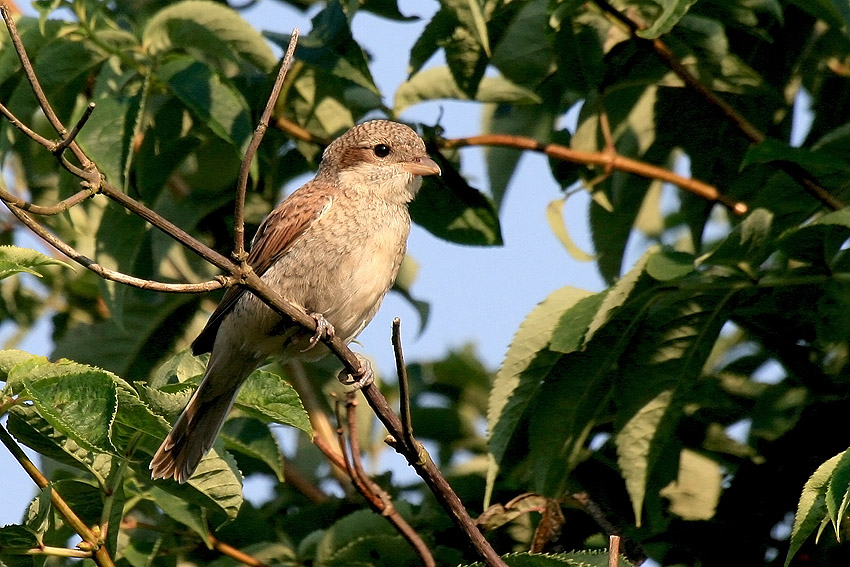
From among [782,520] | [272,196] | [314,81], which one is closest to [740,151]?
[782,520]

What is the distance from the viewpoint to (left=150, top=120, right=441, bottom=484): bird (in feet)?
14.7

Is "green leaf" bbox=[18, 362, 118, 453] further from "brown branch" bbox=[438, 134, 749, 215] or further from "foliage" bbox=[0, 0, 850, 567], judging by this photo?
"brown branch" bbox=[438, 134, 749, 215]

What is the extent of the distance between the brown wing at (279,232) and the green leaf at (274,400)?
1.35 meters

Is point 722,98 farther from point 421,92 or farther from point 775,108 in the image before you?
point 421,92

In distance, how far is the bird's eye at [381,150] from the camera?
494cm

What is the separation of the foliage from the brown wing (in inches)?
11.5

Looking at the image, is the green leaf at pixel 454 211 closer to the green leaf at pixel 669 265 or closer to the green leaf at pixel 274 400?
the green leaf at pixel 669 265

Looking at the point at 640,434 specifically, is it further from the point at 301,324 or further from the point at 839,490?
the point at 301,324

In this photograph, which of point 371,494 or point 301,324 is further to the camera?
point 371,494

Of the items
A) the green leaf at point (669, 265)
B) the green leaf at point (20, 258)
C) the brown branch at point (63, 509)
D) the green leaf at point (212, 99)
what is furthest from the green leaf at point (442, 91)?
the brown branch at point (63, 509)

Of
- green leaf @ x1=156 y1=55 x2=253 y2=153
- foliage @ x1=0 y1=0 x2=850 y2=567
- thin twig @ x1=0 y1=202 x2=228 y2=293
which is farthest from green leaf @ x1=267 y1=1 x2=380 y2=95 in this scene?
thin twig @ x1=0 y1=202 x2=228 y2=293

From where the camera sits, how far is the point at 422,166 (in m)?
4.71

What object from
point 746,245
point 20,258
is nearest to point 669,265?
point 746,245

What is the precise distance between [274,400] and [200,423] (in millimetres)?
1192
